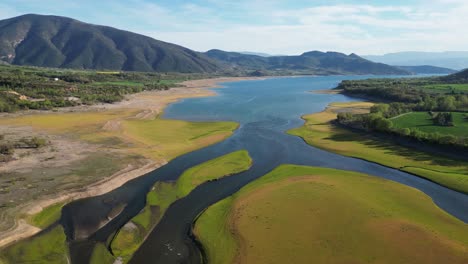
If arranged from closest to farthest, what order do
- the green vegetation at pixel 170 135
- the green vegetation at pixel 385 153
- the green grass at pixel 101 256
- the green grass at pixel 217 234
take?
the green grass at pixel 101 256
the green grass at pixel 217 234
the green vegetation at pixel 385 153
the green vegetation at pixel 170 135

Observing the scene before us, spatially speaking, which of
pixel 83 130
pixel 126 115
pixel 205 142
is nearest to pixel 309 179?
pixel 205 142

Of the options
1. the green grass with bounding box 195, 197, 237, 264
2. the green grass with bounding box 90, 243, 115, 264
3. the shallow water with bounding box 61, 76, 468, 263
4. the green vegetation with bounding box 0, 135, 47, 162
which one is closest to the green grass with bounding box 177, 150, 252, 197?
the shallow water with bounding box 61, 76, 468, 263

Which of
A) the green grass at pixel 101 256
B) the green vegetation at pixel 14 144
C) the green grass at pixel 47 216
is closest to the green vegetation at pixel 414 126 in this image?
the green grass at pixel 101 256

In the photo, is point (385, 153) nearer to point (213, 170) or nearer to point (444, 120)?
point (444, 120)

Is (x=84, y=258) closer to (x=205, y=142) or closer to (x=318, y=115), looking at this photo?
(x=205, y=142)

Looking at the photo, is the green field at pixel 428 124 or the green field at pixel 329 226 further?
the green field at pixel 428 124

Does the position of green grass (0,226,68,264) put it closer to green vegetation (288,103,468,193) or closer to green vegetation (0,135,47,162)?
green vegetation (0,135,47,162)

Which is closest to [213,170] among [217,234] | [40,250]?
[217,234]

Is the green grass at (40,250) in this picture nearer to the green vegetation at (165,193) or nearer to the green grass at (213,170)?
the green vegetation at (165,193)
